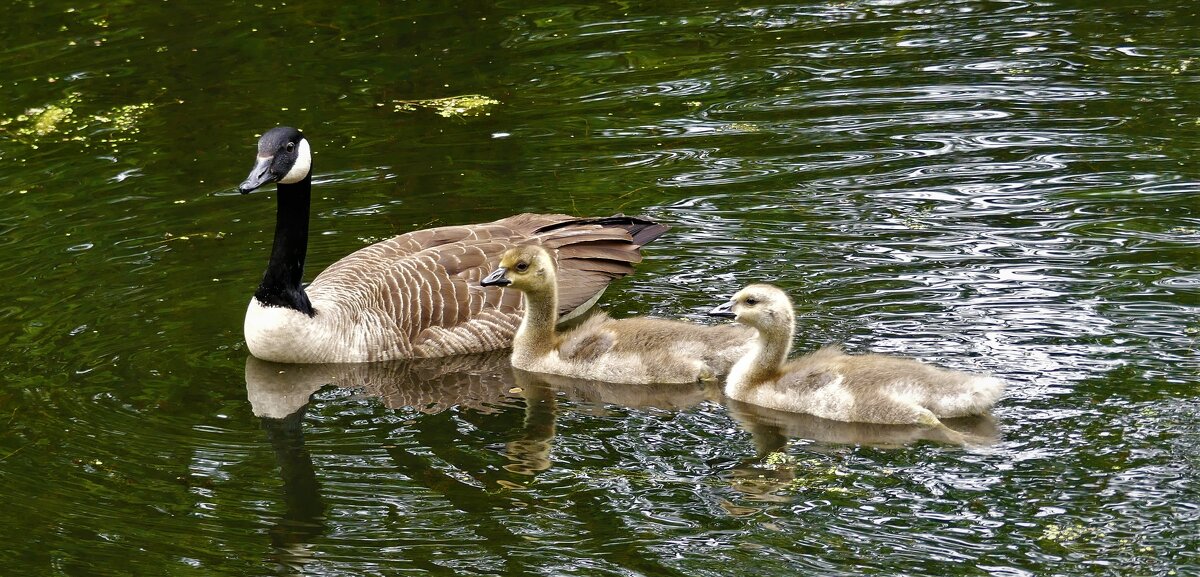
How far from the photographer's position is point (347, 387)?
988cm

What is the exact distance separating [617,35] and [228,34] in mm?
4526

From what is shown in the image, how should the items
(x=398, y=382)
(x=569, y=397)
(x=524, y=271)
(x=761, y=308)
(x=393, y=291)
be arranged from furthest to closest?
(x=393, y=291) < (x=398, y=382) < (x=524, y=271) < (x=569, y=397) < (x=761, y=308)

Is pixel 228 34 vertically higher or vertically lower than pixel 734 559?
higher

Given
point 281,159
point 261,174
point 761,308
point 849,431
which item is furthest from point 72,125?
point 849,431

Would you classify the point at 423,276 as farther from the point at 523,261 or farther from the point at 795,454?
the point at 795,454

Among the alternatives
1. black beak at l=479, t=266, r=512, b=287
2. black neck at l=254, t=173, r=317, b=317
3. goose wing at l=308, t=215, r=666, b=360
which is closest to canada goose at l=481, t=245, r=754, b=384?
black beak at l=479, t=266, r=512, b=287

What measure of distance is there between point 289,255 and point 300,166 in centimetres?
63

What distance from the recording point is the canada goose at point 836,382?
8.27 meters

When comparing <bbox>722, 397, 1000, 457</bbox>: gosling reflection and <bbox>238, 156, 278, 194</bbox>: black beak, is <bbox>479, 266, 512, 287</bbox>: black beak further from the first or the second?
<bbox>722, 397, 1000, 457</bbox>: gosling reflection

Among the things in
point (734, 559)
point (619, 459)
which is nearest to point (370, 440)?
point (619, 459)

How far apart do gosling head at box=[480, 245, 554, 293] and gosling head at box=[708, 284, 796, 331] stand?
4.92 feet

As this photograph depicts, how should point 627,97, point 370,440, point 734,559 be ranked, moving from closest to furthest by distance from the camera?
point 734,559
point 370,440
point 627,97

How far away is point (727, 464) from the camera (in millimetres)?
8125

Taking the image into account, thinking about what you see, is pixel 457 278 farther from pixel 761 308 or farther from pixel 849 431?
pixel 849 431
